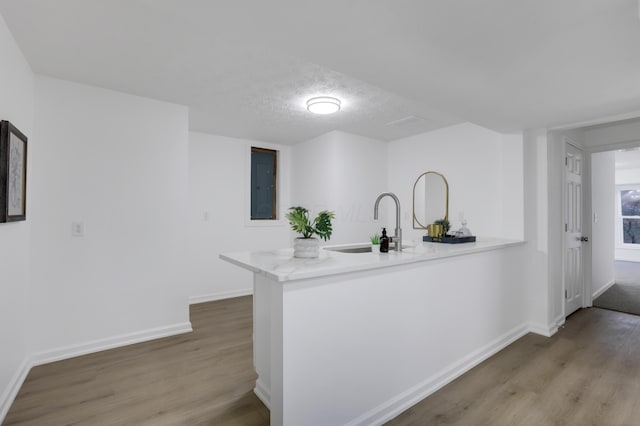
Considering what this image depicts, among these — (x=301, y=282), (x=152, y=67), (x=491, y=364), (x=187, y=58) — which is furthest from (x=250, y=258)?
(x=491, y=364)

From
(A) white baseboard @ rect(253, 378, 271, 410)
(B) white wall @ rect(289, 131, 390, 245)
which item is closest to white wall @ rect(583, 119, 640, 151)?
(B) white wall @ rect(289, 131, 390, 245)

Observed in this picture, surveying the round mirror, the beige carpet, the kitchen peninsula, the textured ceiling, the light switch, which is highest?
the textured ceiling

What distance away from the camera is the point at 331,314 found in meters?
1.62

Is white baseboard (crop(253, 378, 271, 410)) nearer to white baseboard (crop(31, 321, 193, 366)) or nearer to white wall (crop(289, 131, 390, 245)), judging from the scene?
white baseboard (crop(31, 321, 193, 366))

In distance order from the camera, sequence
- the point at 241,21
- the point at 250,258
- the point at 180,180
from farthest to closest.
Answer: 1. the point at 180,180
2. the point at 250,258
3. the point at 241,21

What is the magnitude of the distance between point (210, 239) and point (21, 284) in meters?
2.19

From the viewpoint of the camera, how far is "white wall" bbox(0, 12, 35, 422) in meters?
1.89

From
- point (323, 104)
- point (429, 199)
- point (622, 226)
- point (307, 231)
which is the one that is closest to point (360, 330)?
point (307, 231)

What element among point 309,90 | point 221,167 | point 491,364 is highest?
point 309,90

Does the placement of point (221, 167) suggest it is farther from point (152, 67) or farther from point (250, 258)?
point (250, 258)

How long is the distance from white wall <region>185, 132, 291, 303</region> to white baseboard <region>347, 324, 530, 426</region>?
10.1 feet

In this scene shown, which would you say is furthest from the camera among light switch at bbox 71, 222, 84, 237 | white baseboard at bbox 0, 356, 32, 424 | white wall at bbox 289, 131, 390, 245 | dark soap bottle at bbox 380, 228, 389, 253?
white wall at bbox 289, 131, 390, 245

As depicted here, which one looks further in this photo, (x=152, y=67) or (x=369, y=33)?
(x=152, y=67)

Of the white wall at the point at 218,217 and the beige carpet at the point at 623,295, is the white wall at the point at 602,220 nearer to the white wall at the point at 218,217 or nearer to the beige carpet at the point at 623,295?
the beige carpet at the point at 623,295
